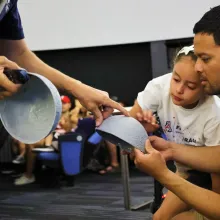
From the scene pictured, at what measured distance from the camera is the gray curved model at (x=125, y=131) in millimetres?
1399

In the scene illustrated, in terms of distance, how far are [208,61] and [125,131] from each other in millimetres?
338

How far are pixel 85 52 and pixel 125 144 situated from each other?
5.62 m

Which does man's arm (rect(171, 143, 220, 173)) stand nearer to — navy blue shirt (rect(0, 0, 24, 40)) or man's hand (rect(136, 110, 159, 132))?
man's hand (rect(136, 110, 159, 132))

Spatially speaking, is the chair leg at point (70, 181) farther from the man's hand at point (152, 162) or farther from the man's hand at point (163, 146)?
the man's hand at point (152, 162)

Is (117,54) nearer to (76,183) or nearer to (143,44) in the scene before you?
(143,44)

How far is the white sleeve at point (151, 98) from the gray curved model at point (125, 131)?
366 mm

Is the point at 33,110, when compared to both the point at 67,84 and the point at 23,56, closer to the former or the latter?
the point at 67,84

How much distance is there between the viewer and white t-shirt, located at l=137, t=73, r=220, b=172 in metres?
1.67

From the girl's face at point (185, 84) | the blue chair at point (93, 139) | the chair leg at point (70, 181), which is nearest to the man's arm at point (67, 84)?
the girl's face at point (185, 84)

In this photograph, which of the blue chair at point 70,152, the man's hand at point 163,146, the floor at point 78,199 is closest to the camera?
the man's hand at point 163,146

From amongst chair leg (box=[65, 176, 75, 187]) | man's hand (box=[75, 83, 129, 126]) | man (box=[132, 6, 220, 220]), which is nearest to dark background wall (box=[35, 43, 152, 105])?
chair leg (box=[65, 176, 75, 187])

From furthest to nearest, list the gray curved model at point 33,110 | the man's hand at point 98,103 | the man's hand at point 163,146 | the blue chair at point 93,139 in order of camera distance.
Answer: the blue chair at point 93,139, the man's hand at point 163,146, the man's hand at point 98,103, the gray curved model at point 33,110

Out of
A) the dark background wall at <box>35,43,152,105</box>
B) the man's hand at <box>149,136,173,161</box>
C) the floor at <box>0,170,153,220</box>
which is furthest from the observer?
the dark background wall at <box>35,43,152,105</box>

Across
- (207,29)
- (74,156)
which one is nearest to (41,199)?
(74,156)
